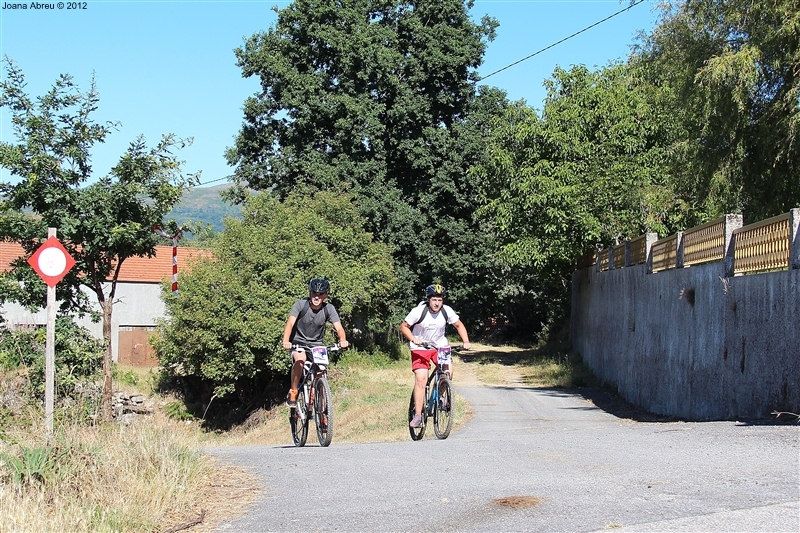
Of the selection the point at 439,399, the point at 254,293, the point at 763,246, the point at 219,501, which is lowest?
the point at 219,501

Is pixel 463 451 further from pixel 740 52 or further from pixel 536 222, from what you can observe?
pixel 536 222

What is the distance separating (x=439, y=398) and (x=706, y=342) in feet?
18.0

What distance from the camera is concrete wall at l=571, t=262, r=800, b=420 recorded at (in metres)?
11.0

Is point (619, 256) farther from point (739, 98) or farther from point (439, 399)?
point (439, 399)

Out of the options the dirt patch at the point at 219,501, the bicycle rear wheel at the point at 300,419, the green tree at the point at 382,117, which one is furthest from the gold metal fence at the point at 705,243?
the green tree at the point at 382,117

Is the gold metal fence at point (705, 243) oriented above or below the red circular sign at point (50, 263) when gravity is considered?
above

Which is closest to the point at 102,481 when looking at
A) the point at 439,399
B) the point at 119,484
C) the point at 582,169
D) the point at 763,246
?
the point at 119,484

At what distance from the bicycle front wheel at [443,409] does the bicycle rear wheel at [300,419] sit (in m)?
1.55

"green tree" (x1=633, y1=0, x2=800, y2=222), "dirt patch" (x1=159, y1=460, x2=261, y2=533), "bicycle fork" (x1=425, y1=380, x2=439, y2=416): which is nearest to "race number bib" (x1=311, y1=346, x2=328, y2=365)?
"bicycle fork" (x1=425, y1=380, x2=439, y2=416)

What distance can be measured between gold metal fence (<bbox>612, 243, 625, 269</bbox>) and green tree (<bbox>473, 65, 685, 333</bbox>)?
1735mm

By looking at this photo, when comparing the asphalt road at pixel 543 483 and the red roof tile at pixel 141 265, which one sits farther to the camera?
the red roof tile at pixel 141 265

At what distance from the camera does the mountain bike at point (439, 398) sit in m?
10.3

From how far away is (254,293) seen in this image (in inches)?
938

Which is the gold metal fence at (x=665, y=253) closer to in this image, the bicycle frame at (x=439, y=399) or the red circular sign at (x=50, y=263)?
the bicycle frame at (x=439, y=399)
